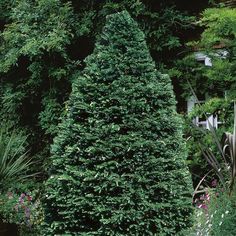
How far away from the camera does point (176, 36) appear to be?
34.6 ft

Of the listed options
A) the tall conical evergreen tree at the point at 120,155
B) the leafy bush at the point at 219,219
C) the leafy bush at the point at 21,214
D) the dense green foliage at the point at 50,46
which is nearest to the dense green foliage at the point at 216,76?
the dense green foliage at the point at 50,46

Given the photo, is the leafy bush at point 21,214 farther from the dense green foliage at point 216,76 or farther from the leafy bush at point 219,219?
the leafy bush at point 219,219

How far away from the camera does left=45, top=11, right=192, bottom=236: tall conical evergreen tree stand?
4508mm

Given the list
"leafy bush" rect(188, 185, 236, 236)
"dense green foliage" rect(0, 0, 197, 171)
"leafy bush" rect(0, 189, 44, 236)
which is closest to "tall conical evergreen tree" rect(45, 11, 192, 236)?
"leafy bush" rect(188, 185, 236, 236)

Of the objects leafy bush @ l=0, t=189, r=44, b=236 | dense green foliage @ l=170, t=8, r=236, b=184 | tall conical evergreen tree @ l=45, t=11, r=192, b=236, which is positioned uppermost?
tall conical evergreen tree @ l=45, t=11, r=192, b=236

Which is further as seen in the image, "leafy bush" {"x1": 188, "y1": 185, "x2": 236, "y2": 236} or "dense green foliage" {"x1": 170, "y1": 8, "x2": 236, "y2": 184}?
"dense green foliage" {"x1": 170, "y1": 8, "x2": 236, "y2": 184}

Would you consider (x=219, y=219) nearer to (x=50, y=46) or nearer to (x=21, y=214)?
(x=21, y=214)

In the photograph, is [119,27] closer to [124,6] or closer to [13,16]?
[124,6]

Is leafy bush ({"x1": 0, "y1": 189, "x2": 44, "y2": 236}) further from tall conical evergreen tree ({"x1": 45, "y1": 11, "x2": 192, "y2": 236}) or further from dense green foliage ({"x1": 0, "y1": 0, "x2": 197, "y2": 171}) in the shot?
tall conical evergreen tree ({"x1": 45, "y1": 11, "x2": 192, "y2": 236})

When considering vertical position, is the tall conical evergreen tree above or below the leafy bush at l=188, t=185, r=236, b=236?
above

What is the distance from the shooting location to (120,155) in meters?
4.57

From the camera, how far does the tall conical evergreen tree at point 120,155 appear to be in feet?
14.8

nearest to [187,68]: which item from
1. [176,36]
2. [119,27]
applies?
[176,36]

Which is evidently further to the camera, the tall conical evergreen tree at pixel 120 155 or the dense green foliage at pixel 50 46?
the dense green foliage at pixel 50 46
